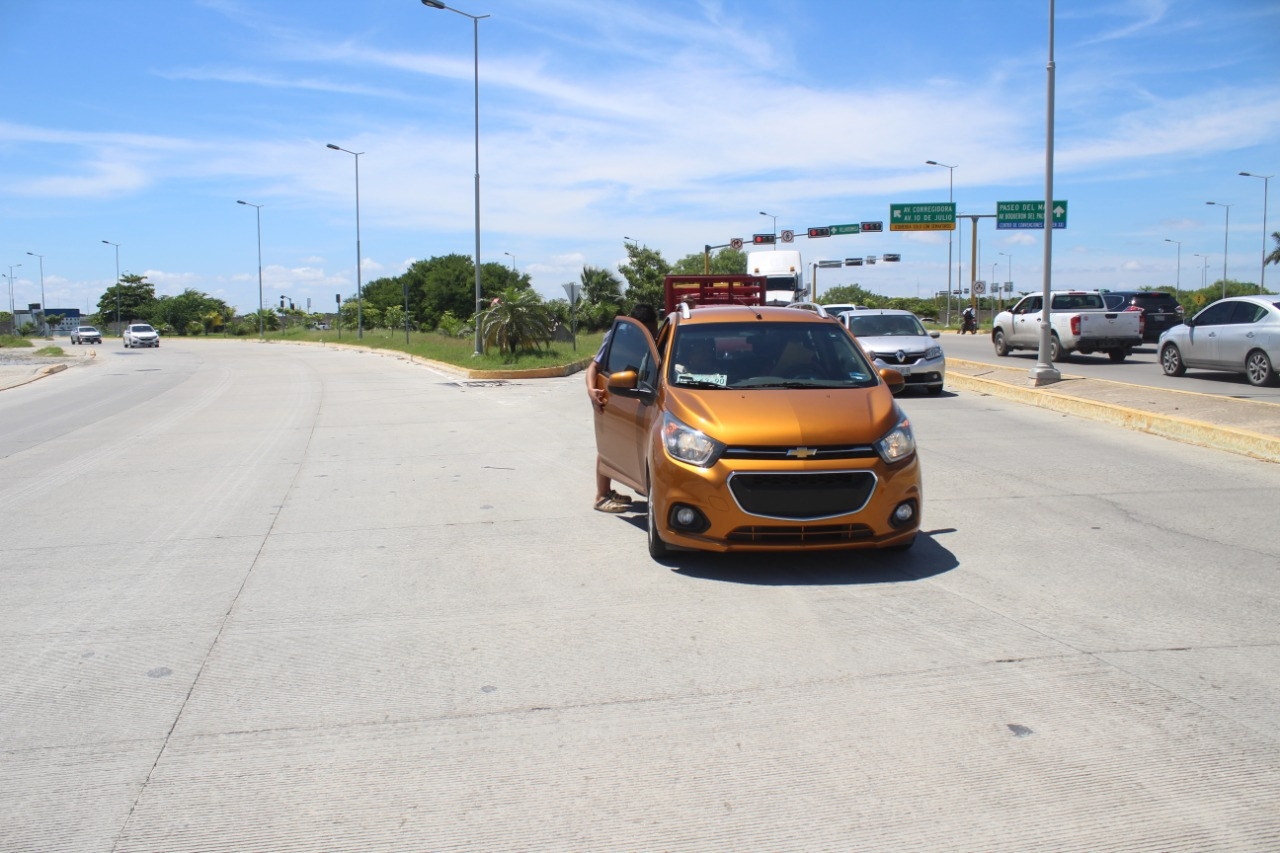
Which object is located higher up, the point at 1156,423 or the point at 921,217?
the point at 921,217

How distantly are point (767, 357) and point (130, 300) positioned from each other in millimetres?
121179

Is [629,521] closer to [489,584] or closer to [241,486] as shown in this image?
[489,584]

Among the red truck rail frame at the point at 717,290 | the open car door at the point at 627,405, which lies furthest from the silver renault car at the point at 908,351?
the open car door at the point at 627,405

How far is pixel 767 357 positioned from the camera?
306 inches

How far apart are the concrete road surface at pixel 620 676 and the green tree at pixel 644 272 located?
205 ft

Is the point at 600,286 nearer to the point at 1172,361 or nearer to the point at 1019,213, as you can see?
the point at 1019,213

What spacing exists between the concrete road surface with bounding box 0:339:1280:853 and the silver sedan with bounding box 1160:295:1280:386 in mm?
10493

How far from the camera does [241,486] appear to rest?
34.8 ft

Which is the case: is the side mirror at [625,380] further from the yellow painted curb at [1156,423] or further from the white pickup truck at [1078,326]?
the white pickup truck at [1078,326]

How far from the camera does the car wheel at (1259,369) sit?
1866 centimetres

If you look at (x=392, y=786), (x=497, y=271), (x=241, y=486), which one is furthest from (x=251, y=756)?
(x=497, y=271)

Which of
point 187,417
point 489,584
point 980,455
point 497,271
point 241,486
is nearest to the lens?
point 489,584

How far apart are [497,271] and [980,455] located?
9668 cm

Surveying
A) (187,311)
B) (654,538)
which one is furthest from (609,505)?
(187,311)
